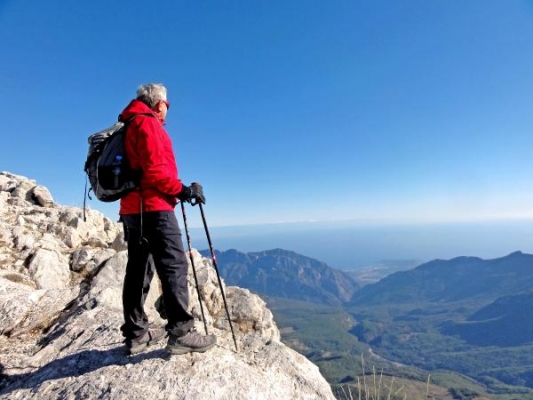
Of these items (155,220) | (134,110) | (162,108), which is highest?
(162,108)

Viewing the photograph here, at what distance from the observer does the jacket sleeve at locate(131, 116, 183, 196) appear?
17.5 ft

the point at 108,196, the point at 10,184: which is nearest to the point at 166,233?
the point at 108,196

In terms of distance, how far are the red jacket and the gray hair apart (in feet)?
0.45

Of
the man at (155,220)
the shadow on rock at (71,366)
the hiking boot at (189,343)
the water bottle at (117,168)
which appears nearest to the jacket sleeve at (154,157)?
the man at (155,220)

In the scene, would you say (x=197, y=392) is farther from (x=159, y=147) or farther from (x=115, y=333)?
(x=159, y=147)

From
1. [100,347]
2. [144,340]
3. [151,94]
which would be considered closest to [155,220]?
[151,94]

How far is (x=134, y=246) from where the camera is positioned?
5879 millimetres

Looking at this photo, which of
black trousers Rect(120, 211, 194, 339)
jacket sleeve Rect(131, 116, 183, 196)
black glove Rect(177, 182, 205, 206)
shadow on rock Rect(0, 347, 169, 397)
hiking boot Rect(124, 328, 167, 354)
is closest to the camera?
jacket sleeve Rect(131, 116, 183, 196)

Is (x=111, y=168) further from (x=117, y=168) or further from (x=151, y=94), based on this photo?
(x=151, y=94)

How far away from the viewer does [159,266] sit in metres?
5.68

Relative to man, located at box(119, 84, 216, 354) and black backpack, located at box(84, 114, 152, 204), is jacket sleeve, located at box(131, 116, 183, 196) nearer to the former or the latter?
man, located at box(119, 84, 216, 354)

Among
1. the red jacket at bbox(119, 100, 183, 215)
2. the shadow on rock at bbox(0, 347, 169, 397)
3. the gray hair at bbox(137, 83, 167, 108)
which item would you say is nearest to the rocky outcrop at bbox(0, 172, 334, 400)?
the shadow on rock at bbox(0, 347, 169, 397)

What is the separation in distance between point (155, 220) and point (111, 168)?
111 centimetres

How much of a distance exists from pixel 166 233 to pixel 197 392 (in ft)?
8.57
